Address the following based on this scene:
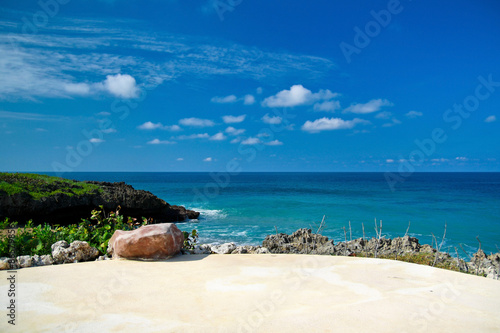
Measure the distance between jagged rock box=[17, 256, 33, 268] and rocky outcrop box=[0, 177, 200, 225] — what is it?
10218 mm

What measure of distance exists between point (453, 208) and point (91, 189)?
32219 mm

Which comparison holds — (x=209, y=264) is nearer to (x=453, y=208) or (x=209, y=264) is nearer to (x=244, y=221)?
(x=244, y=221)

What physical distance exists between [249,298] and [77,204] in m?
16.4

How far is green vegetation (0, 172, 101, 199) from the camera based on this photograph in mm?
15180

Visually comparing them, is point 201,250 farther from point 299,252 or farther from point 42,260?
point 299,252

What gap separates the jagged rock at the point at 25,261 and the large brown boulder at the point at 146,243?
1.50m

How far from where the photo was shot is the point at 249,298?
470 centimetres

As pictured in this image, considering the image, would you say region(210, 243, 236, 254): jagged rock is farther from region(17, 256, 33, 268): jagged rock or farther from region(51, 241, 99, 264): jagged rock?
region(17, 256, 33, 268): jagged rock

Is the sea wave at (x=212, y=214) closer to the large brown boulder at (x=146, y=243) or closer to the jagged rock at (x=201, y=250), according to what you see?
the jagged rock at (x=201, y=250)

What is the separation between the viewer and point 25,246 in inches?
271

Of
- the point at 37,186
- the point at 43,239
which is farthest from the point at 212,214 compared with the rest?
the point at 43,239

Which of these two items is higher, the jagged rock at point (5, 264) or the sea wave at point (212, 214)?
the jagged rock at point (5, 264)

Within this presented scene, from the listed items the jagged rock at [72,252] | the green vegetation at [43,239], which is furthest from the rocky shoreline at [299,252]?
the green vegetation at [43,239]

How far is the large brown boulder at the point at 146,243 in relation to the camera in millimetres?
6680
